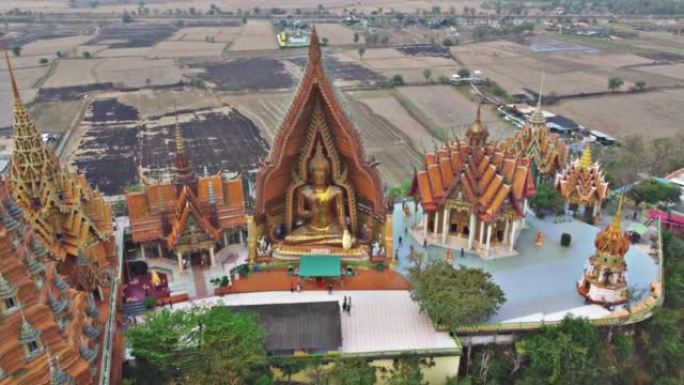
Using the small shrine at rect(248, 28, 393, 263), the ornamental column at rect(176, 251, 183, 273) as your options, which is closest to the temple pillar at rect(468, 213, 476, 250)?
the small shrine at rect(248, 28, 393, 263)

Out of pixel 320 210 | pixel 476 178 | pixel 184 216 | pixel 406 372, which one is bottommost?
pixel 406 372

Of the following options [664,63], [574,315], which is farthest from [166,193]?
[664,63]

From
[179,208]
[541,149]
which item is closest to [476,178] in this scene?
[541,149]

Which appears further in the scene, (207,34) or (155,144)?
(207,34)

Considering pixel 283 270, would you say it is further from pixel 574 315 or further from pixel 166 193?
pixel 574 315

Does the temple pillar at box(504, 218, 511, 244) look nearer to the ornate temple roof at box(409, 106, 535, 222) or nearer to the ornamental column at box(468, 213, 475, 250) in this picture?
the ornate temple roof at box(409, 106, 535, 222)

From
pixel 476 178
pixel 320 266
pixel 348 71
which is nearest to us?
pixel 320 266

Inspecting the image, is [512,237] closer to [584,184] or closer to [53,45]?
[584,184]
